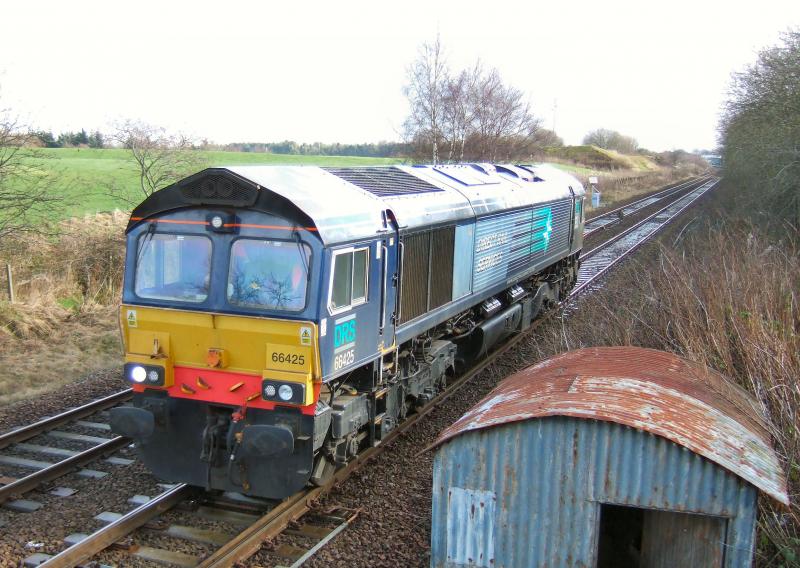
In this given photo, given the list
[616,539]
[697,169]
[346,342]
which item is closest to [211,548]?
[346,342]

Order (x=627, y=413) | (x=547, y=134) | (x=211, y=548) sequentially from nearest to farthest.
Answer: (x=627, y=413) → (x=211, y=548) → (x=547, y=134)

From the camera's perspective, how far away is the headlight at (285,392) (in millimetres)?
6547

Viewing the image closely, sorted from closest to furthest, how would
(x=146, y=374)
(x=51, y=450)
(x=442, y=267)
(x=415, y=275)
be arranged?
(x=146, y=374)
(x=51, y=450)
(x=415, y=275)
(x=442, y=267)

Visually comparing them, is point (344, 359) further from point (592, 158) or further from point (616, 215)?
point (592, 158)

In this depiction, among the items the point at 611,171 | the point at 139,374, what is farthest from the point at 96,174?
the point at 611,171

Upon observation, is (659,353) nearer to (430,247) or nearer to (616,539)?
(616,539)

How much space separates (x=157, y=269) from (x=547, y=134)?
3271cm

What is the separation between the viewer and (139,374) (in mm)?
7039

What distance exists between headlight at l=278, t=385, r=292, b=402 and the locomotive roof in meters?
1.38

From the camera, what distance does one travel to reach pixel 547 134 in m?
37.3

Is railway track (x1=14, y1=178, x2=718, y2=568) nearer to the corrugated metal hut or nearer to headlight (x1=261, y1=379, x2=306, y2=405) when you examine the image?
headlight (x1=261, y1=379, x2=306, y2=405)

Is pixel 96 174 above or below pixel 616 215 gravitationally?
above

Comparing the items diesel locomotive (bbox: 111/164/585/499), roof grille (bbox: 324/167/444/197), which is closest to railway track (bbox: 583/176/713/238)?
roof grille (bbox: 324/167/444/197)

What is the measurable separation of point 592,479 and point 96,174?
1292 inches
